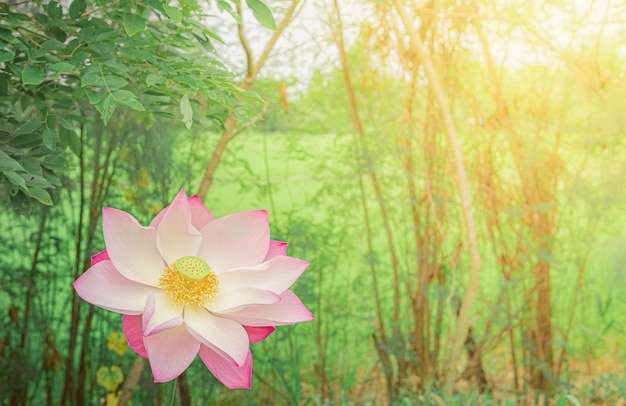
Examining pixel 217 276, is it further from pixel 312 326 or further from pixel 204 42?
pixel 312 326

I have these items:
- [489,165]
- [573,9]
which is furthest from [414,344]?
[573,9]

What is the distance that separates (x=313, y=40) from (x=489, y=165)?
0.62 meters

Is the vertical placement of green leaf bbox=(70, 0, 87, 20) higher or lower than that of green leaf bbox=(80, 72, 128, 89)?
higher

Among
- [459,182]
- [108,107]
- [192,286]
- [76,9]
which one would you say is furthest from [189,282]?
[459,182]

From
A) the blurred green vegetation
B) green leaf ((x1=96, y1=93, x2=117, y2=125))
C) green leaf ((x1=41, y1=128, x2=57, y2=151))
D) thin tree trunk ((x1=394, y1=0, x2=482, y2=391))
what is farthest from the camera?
the blurred green vegetation

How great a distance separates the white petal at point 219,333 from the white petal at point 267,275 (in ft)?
0.13

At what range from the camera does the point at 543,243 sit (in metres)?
1.95

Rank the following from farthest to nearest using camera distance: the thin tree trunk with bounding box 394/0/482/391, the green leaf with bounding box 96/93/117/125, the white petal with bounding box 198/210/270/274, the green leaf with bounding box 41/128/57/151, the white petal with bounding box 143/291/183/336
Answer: the thin tree trunk with bounding box 394/0/482/391, the green leaf with bounding box 41/128/57/151, the green leaf with bounding box 96/93/117/125, the white petal with bounding box 198/210/270/274, the white petal with bounding box 143/291/183/336

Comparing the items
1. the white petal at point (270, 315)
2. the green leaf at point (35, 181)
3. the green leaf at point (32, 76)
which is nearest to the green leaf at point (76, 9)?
the green leaf at point (32, 76)

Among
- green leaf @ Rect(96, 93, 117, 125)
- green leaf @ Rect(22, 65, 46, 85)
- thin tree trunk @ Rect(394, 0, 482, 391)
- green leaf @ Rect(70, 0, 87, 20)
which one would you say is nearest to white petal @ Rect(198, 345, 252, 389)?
green leaf @ Rect(96, 93, 117, 125)

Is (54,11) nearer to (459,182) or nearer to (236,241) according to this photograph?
(236,241)

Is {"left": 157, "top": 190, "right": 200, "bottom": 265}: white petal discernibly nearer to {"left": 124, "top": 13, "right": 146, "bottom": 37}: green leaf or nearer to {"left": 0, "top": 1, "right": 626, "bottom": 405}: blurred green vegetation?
{"left": 124, "top": 13, "right": 146, "bottom": 37}: green leaf

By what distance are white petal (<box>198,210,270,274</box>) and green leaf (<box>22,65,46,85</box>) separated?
Answer: 1.08ft

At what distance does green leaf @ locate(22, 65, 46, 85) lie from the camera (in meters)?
0.84
